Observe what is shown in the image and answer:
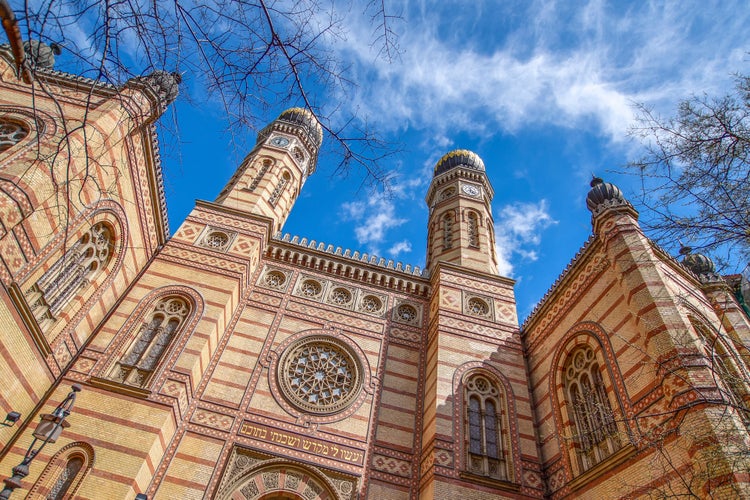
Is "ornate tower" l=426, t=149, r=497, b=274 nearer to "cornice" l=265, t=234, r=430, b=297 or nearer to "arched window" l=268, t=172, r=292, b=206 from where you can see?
"cornice" l=265, t=234, r=430, b=297

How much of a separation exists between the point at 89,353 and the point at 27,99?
224 inches

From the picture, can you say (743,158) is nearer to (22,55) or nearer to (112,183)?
(22,55)

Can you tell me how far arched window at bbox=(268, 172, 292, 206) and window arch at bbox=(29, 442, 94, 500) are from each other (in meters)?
9.42

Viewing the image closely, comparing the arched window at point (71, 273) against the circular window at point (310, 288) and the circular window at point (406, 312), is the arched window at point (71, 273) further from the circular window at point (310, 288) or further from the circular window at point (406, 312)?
the circular window at point (406, 312)

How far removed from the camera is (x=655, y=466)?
6.18 m

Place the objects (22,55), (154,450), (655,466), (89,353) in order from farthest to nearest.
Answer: (89,353) < (154,450) < (655,466) < (22,55)

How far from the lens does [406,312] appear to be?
12484 mm

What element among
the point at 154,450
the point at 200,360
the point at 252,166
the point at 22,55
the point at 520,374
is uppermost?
the point at 252,166

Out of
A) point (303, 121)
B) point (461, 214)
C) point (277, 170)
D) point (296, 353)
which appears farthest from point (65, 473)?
point (303, 121)

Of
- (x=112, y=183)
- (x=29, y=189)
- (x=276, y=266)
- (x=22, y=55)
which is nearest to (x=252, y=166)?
(x=276, y=266)

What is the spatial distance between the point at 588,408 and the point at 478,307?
4.20 metres

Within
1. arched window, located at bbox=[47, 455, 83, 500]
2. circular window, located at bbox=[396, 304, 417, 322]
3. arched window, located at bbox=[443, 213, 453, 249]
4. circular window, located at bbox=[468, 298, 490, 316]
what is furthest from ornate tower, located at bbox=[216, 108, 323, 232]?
arched window, located at bbox=[47, 455, 83, 500]

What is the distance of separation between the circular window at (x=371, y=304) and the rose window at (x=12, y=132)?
8.55 metres

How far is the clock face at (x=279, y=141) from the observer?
16.9 meters
